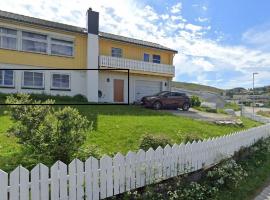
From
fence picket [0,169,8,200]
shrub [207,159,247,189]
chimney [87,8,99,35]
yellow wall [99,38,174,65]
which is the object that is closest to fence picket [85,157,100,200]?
fence picket [0,169,8,200]

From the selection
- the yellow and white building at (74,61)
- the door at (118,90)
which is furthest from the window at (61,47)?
the door at (118,90)

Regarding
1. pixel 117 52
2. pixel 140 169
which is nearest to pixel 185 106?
pixel 117 52

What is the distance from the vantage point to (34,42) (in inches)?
872

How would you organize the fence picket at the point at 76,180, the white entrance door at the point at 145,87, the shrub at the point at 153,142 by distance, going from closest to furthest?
the fence picket at the point at 76,180, the shrub at the point at 153,142, the white entrance door at the point at 145,87

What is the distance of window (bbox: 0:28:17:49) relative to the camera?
20625mm

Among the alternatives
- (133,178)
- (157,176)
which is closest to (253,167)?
(157,176)

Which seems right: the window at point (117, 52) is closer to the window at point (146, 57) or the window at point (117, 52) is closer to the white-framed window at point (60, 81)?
the window at point (146, 57)

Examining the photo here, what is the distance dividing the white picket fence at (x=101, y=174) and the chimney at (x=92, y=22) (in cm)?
1853

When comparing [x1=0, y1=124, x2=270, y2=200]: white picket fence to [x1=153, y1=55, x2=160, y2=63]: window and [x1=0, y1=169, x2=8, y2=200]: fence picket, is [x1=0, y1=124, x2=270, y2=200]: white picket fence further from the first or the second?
[x1=153, y1=55, x2=160, y2=63]: window

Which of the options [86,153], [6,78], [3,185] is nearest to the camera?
[3,185]

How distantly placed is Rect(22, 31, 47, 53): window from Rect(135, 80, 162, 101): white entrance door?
32.8 feet

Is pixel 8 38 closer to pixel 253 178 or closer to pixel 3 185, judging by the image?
pixel 253 178

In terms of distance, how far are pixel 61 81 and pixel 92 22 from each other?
591 cm

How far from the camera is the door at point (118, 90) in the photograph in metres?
27.4
